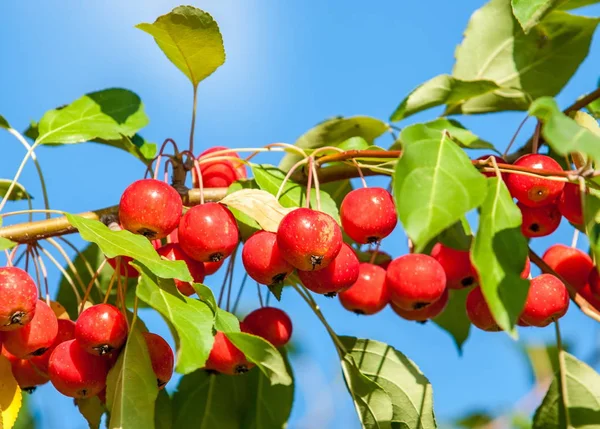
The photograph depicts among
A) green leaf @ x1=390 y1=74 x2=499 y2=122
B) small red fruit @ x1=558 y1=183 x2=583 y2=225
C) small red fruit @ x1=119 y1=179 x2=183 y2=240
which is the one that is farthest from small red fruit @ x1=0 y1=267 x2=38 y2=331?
small red fruit @ x1=558 y1=183 x2=583 y2=225

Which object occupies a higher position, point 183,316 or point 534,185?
point 534,185

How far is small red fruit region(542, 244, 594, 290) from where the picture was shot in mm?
Answer: 2656

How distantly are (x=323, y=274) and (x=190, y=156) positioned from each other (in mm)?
681

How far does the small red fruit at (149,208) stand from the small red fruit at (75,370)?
13.8 inches

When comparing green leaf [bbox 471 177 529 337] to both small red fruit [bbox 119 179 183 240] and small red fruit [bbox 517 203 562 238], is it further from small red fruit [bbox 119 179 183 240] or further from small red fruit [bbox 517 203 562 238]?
small red fruit [bbox 119 179 183 240]

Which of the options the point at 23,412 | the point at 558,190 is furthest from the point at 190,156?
the point at 23,412

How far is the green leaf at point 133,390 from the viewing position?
83.7 inches

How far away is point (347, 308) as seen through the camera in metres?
2.77

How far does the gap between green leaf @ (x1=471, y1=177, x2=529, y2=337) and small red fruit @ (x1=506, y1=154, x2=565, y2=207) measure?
0.30 metres

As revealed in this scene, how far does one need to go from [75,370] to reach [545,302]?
50.2 inches

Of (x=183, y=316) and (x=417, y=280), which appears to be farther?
(x=417, y=280)

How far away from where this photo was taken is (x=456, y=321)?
326 cm

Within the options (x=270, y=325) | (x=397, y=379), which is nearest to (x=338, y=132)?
(x=270, y=325)

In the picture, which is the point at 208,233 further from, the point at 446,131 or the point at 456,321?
the point at 456,321
